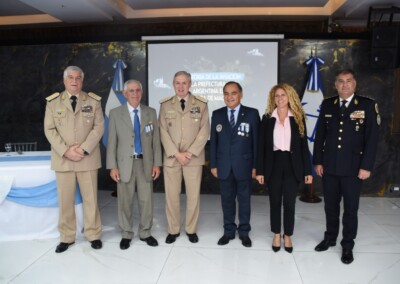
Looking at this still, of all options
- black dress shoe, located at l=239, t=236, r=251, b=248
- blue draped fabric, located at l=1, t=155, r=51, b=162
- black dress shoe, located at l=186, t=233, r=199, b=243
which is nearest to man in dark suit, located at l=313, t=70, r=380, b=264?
black dress shoe, located at l=239, t=236, r=251, b=248

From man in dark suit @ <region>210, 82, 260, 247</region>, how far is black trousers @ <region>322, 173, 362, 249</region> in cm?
71

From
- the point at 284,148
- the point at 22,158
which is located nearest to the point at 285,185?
the point at 284,148

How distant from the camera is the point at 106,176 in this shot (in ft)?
18.2

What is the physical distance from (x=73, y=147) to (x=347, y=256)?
8.43 feet

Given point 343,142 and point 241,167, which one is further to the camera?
point 241,167

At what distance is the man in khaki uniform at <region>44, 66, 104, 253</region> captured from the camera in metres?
2.91


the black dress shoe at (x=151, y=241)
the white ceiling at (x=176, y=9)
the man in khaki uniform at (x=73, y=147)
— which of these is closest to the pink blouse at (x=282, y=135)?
the black dress shoe at (x=151, y=241)

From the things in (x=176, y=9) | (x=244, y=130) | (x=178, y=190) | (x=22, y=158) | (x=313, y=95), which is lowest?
(x=178, y=190)

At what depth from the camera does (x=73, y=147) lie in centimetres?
288

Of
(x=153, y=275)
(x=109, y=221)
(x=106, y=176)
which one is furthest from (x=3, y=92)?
(x=153, y=275)

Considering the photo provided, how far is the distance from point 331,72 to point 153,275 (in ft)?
13.3

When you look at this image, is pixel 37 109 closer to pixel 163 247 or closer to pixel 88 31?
pixel 88 31

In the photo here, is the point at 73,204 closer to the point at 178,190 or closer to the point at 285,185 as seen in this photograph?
the point at 178,190

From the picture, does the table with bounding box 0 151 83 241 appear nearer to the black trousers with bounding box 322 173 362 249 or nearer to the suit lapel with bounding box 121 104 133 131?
the suit lapel with bounding box 121 104 133 131
